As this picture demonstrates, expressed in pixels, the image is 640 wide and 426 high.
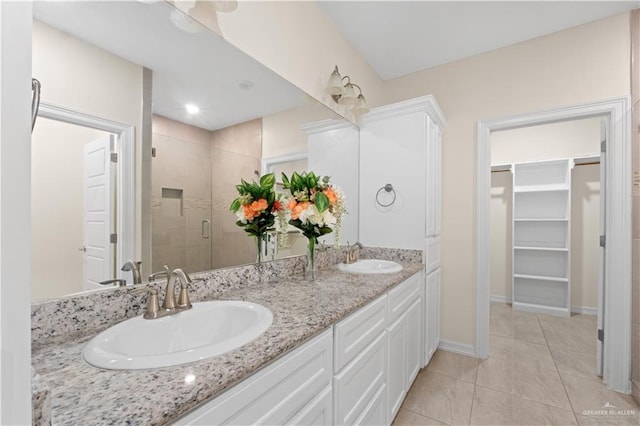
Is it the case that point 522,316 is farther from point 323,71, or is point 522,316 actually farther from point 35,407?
point 35,407

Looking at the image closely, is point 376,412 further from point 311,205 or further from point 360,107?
point 360,107

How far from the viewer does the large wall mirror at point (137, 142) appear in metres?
0.78

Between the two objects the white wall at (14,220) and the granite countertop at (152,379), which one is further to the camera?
the granite countertop at (152,379)

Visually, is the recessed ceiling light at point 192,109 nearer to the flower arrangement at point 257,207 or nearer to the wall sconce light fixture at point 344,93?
the flower arrangement at point 257,207

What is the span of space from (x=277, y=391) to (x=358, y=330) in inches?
19.8

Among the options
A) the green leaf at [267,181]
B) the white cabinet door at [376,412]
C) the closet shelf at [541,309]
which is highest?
the green leaf at [267,181]

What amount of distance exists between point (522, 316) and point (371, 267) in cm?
243

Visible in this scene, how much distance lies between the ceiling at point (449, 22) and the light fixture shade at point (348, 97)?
0.50 meters

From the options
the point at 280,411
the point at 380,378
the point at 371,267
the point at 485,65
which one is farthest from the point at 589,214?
the point at 280,411

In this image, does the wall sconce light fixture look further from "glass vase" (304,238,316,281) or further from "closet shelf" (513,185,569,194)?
"closet shelf" (513,185,569,194)

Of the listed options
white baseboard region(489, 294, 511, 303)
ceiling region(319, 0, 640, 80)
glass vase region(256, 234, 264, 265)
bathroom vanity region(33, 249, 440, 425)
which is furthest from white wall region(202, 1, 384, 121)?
white baseboard region(489, 294, 511, 303)

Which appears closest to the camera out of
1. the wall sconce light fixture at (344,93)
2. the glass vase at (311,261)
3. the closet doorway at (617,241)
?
the glass vase at (311,261)

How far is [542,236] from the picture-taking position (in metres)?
3.49

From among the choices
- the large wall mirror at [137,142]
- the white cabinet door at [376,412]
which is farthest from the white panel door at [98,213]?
the white cabinet door at [376,412]
